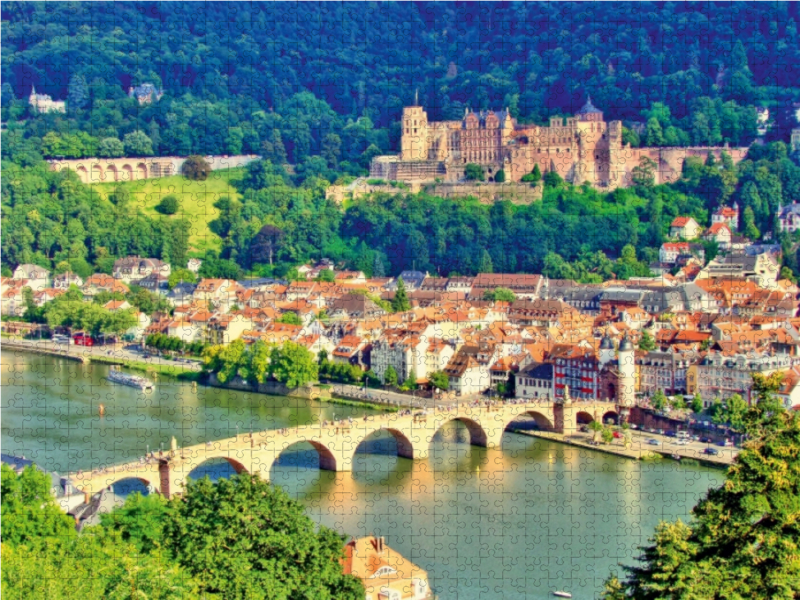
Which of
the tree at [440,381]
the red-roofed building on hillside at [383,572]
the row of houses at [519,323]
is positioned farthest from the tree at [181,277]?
the red-roofed building on hillside at [383,572]

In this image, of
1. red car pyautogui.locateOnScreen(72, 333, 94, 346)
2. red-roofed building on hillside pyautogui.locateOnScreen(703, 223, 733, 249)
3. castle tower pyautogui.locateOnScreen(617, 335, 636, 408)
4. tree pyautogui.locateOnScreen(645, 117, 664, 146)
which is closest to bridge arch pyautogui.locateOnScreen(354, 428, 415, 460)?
castle tower pyautogui.locateOnScreen(617, 335, 636, 408)

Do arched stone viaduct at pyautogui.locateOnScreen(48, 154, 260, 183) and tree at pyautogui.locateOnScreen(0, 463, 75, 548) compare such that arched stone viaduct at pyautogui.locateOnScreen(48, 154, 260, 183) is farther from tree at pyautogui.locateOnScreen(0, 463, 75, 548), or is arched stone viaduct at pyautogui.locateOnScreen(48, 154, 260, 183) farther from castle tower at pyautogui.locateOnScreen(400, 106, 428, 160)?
tree at pyautogui.locateOnScreen(0, 463, 75, 548)

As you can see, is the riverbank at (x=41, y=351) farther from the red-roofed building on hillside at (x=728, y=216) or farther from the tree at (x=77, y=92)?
the tree at (x=77, y=92)

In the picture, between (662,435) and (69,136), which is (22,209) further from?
(662,435)

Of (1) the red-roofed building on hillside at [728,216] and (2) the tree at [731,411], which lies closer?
(2) the tree at [731,411]

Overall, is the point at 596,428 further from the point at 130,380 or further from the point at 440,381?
the point at 130,380

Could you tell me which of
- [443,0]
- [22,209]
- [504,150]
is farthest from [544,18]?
[22,209]

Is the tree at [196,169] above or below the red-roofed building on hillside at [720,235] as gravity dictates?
above
